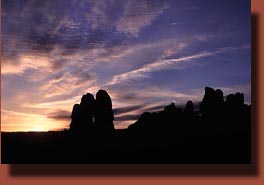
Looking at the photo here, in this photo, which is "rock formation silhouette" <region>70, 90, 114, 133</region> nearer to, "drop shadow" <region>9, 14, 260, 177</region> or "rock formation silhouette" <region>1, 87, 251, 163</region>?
"rock formation silhouette" <region>1, 87, 251, 163</region>

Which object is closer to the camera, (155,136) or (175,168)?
(155,136)

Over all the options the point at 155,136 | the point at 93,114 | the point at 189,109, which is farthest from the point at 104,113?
the point at 189,109

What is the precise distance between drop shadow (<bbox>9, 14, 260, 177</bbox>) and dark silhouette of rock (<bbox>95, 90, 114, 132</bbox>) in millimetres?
325

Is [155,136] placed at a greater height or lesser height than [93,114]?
lesser

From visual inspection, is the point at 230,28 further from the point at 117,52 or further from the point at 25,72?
Result: the point at 25,72

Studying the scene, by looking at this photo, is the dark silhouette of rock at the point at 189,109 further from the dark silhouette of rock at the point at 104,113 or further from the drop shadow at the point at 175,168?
the dark silhouette of rock at the point at 104,113

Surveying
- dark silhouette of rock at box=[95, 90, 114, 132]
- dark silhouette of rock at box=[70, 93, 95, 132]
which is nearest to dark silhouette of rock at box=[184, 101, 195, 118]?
dark silhouette of rock at box=[95, 90, 114, 132]

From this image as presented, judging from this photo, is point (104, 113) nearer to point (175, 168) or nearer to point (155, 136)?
point (155, 136)

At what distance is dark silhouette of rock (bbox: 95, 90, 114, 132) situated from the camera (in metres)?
3.10

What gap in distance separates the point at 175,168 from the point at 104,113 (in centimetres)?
65

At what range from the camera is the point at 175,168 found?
126 inches

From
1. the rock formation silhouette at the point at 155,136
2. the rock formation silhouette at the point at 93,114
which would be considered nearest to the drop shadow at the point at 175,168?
the rock formation silhouette at the point at 155,136

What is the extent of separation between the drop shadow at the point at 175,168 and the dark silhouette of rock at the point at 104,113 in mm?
325

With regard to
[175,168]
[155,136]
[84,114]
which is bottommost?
[175,168]
